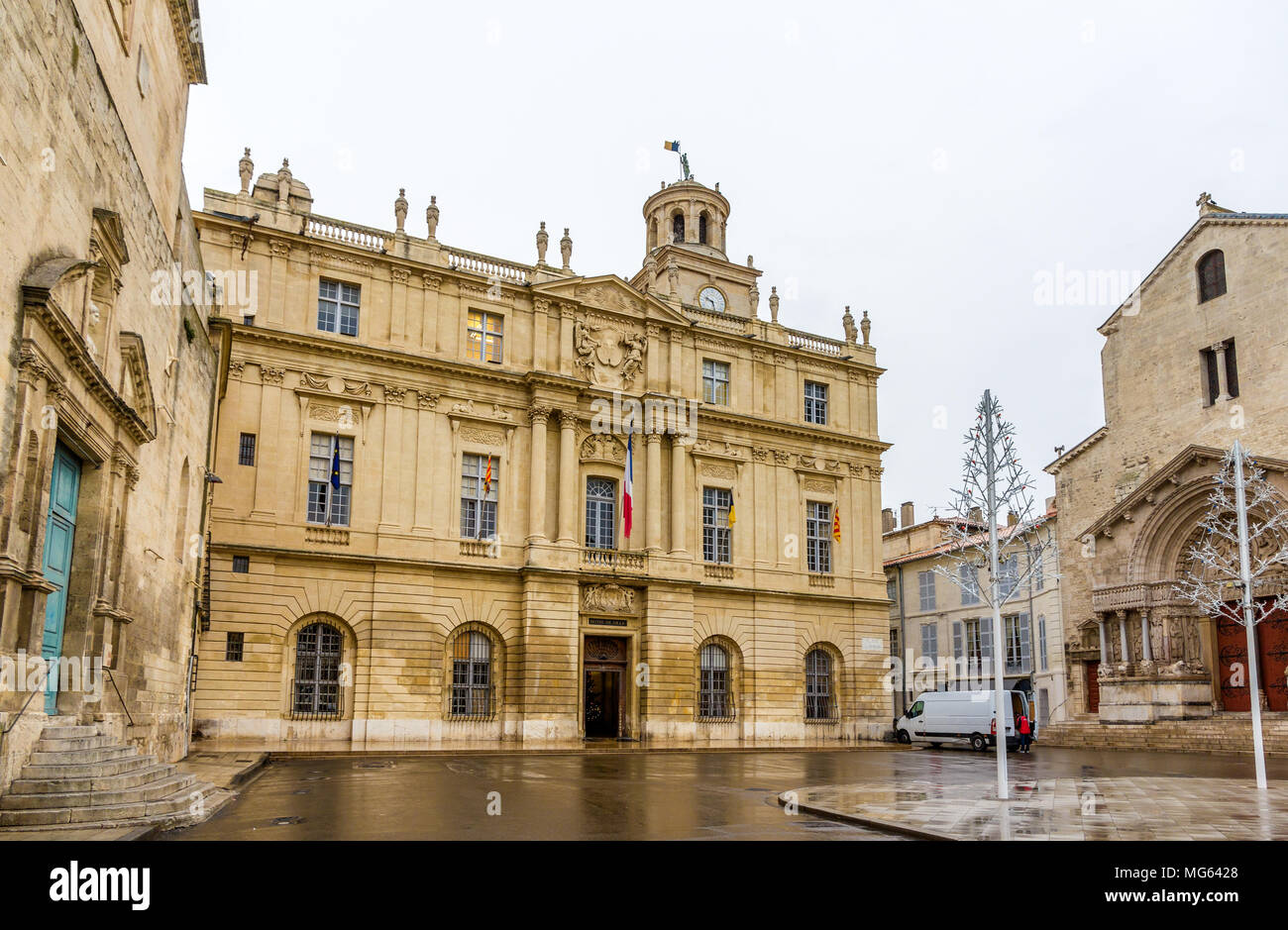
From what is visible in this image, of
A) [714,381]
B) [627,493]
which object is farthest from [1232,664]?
[627,493]

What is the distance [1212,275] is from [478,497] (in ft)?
79.6

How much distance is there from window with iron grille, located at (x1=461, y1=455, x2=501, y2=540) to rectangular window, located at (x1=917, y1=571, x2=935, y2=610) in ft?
79.0

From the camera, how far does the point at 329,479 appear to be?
92.5 ft

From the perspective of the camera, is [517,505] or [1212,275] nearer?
[517,505]

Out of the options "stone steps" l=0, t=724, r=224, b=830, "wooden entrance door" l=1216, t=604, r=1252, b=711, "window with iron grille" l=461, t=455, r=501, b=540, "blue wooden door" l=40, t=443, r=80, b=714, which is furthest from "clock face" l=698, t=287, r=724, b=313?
"stone steps" l=0, t=724, r=224, b=830

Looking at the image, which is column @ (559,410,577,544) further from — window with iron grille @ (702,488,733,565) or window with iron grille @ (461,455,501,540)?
window with iron grille @ (702,488,733,565)

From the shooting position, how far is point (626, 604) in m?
31.5

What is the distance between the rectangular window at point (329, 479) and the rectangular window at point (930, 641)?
28449mm

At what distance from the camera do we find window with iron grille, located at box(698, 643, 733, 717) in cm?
3297

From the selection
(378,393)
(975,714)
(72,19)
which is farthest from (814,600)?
(72,19)

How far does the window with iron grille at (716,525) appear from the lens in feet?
111

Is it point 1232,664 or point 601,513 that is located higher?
point 601,513

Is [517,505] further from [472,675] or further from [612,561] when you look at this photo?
[472,675]

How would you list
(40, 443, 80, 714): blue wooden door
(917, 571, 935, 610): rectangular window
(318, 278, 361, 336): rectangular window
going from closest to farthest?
(40, 443, 80, 714): blue wooden door → (318, 278, 361, 336): rectangular window → (917, 571, 935, 610): rectangular window
